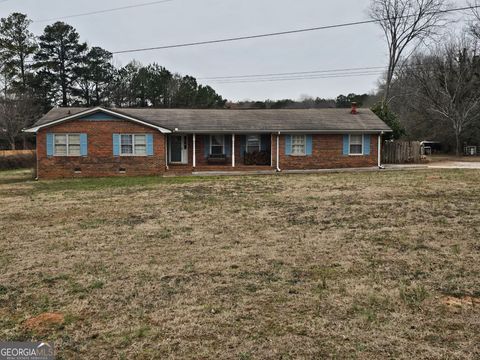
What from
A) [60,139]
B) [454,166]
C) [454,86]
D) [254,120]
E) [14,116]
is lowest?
[454,166]

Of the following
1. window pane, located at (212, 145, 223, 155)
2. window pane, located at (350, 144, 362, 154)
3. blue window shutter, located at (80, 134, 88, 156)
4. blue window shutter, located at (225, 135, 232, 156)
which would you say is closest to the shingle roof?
blue window shutter, located at (225, 135, 232, 156)

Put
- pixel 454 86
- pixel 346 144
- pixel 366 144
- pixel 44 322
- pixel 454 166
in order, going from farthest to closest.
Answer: pixel 454 86 < pixel 454 166 < pixel 366 144 < pixel 346 144 < pixel 44 322

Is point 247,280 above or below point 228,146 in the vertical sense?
below

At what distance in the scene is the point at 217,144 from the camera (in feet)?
81.8

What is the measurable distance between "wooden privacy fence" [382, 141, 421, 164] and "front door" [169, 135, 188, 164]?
43.1 ft

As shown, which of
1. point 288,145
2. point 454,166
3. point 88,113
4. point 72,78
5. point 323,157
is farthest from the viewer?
point 72,78

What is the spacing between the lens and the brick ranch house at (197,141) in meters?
21.6

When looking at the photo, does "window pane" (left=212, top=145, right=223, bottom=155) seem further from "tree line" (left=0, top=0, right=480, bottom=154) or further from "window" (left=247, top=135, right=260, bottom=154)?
"tree line" (left=0, top=0, right=480, bottom=154)

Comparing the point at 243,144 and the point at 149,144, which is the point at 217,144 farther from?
the point at 149,144

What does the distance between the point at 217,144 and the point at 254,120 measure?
2564 millimetres

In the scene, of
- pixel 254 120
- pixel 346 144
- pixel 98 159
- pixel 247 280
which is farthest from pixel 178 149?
pixel 247 280

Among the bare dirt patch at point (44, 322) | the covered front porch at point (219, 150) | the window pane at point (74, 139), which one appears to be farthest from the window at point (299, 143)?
the bare dirt patch at point (44, 322)

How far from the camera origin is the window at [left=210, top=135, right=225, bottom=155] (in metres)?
24.8

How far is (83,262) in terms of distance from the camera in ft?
21.2
